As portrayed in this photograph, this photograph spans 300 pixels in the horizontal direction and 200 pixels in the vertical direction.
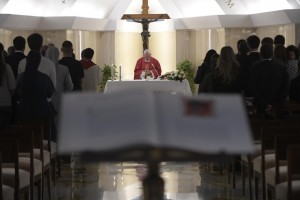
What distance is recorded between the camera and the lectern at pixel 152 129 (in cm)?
313

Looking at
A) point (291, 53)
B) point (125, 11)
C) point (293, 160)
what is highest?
point (125, 11)

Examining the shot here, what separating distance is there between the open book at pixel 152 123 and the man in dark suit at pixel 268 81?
645 centimetres

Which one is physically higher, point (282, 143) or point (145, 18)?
point (145, 18)

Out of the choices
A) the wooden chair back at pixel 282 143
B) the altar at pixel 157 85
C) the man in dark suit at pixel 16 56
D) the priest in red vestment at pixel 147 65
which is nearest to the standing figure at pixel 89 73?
the man in dark suit at pixel 16 56

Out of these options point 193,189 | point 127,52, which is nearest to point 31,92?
point 193,189

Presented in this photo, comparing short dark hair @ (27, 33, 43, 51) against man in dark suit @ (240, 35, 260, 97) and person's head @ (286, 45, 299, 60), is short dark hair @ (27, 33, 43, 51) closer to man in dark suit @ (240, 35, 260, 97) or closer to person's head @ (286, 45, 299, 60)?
man in dark suit @ (240, 35, 260, 97)

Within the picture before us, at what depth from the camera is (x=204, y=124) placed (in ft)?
10.9

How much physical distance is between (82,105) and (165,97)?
397mm

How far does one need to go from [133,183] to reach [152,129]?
21.6 feet

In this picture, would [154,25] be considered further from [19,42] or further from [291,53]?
[19,42]

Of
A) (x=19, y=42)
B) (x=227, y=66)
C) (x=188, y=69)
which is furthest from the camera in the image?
(x=188, y=69)

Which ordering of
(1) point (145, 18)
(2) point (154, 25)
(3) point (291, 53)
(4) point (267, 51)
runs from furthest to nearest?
1. (2) point (154, 25)
2. (1) point (145, 18)
3. (3) point (291, 53)
4. (4) point (267, 51)

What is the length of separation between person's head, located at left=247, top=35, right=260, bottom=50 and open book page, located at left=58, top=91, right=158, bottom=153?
7.64 metres

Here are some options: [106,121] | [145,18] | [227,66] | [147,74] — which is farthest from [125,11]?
[106,121]
